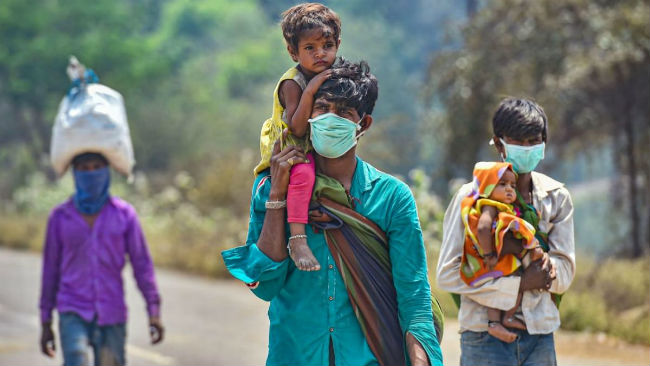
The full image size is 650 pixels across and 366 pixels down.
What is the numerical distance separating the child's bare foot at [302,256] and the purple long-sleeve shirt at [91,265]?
3.13 meters

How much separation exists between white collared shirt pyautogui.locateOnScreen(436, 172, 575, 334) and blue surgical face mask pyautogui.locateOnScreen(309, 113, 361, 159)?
1.47 meters

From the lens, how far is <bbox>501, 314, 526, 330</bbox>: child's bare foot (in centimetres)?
505

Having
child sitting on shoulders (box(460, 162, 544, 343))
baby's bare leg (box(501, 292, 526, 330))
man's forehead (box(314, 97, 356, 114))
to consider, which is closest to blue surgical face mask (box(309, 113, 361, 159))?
man's forehead (box(314, 97, 356, 114))

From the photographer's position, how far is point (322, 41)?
402cm

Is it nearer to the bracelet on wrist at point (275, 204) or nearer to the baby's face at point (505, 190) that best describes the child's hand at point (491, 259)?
the baby's face at point (505, 190)

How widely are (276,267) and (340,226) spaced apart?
11.2 inches

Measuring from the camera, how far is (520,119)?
514 centimetres

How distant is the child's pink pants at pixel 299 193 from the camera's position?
3.87m

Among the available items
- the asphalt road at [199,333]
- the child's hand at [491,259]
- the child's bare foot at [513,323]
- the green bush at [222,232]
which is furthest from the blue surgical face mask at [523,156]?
the green bush at [222,232]

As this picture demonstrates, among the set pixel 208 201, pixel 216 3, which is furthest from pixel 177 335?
pixel 216 3

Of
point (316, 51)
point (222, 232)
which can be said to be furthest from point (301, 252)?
point (222, 232)

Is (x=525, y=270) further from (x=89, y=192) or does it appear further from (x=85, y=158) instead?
(x=85, y=158)

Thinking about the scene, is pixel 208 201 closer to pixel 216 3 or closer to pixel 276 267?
pixel 276 267

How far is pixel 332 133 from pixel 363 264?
1.67ft
